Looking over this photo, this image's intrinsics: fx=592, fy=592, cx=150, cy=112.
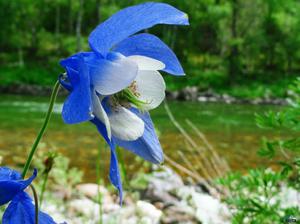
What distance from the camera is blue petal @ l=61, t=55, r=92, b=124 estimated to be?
564 millimetres

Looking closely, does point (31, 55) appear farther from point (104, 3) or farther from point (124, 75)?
point (124, 75)

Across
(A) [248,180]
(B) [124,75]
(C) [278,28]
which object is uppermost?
(B) [124,75]

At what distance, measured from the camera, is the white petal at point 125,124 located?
62cm

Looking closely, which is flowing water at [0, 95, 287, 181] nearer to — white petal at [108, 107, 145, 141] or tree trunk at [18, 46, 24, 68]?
white petal at [108, 107, 145, 141]

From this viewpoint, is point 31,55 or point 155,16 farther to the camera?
point 31,55

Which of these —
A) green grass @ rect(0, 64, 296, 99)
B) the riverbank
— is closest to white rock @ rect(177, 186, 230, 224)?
the riverbank

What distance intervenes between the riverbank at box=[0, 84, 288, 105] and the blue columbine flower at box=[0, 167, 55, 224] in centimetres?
2400

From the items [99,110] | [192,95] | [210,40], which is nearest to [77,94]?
[99,110]

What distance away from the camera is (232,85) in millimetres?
32844

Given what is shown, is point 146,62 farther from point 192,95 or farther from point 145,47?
point 192,95

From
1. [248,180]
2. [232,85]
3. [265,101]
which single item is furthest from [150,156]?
[232,85]

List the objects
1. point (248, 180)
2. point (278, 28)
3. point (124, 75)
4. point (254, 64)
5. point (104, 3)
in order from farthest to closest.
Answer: point (104, 3), point (254, 64), point (278, 28), point (248, 180), point (124, 75)

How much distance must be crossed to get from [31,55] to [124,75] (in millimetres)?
36926

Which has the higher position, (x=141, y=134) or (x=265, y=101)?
(x=141, y=134)
